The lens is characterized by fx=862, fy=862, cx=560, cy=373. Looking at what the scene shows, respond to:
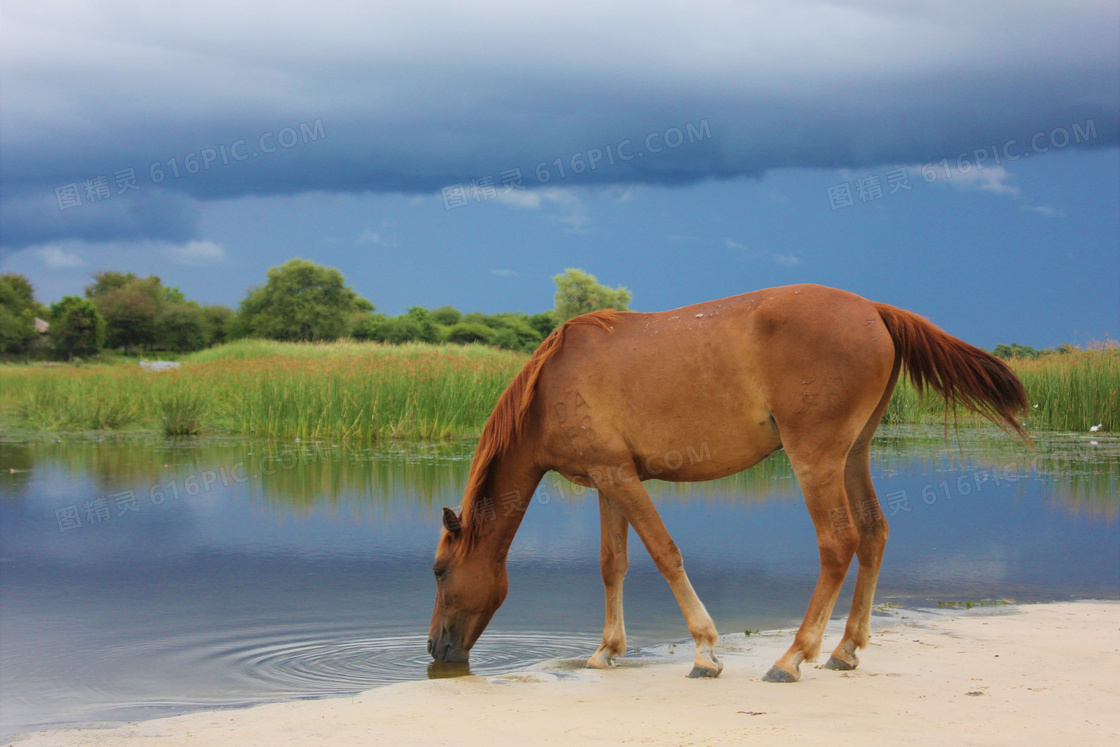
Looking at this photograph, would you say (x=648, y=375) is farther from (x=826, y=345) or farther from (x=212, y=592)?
(x=212, y=592)

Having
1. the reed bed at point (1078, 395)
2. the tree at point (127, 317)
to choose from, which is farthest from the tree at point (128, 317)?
the reed bed at point (1078, 395)

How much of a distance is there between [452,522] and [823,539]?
5.85 feet

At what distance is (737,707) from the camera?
11.0ft

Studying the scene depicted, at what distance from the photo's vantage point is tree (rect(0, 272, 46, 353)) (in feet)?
157

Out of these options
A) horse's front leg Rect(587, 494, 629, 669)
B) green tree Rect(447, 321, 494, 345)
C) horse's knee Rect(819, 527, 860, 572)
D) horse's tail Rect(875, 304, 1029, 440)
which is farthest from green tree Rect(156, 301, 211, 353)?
horse's knee Rect(819, 527, 860, 572)

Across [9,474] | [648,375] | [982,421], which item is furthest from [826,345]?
[982,421]

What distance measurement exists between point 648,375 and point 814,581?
2.74 meters

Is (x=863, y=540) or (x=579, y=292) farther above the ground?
(x=579, y=292)

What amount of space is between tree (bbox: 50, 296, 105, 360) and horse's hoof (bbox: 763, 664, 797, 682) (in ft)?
162

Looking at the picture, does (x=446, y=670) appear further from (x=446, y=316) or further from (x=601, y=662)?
(x=446, y=316)

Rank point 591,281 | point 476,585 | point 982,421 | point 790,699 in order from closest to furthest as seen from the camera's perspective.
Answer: point 790,699
point 476,585
point 982,421
point 591,281

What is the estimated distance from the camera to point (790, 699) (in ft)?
11.4

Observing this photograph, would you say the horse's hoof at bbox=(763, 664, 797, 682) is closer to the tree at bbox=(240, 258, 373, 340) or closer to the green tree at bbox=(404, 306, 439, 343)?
the tree at bbox=(240, 258, 373, 340)

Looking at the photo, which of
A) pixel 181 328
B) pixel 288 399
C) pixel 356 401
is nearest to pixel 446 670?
pixel 356 401
